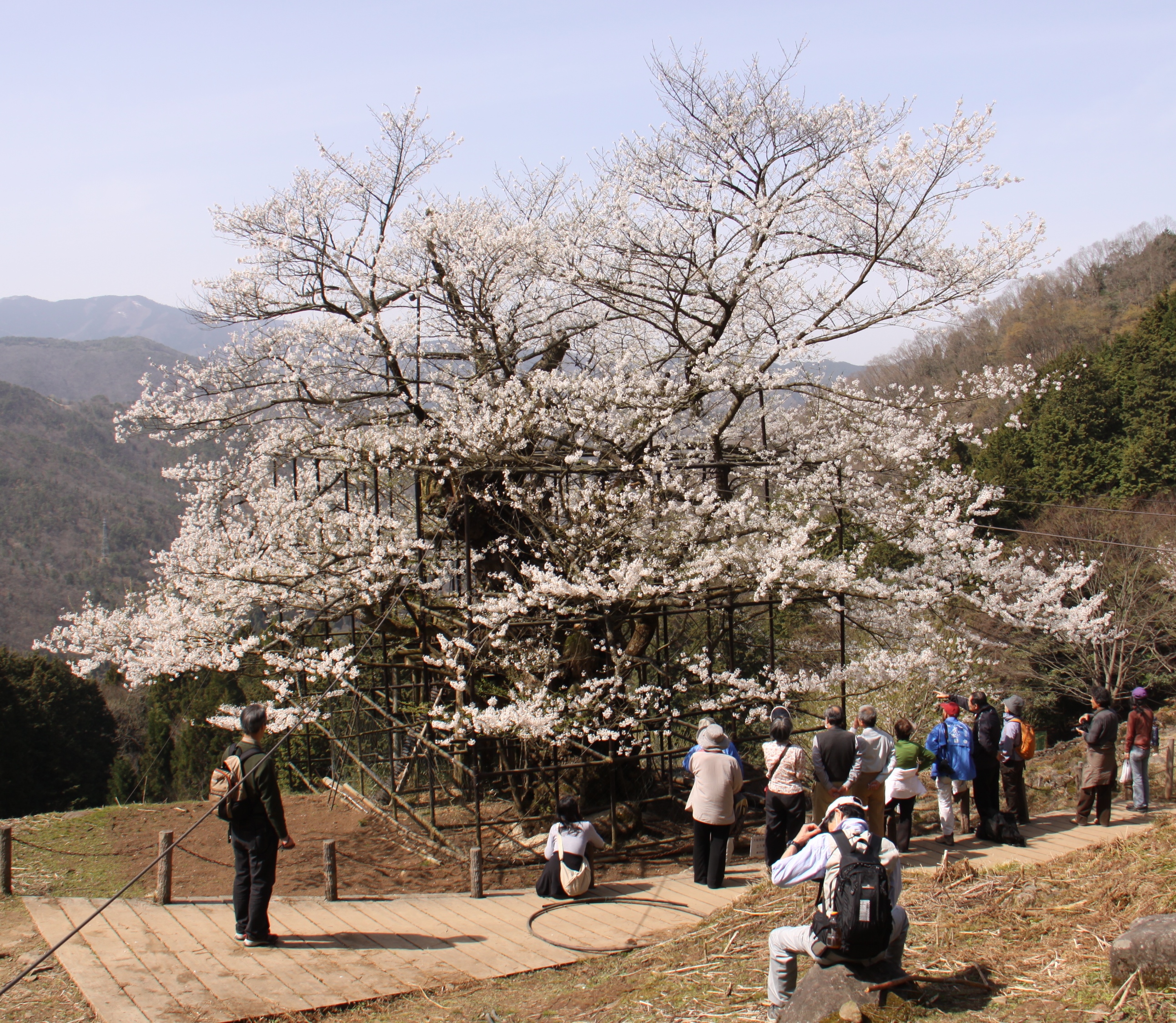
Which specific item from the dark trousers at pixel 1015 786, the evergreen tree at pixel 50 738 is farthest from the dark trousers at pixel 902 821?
the evergreen tree at pixel 50 738

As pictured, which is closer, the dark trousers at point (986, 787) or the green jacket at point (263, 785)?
the green jacket at point (263, 785)

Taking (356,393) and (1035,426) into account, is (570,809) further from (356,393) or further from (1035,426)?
(1035,426)

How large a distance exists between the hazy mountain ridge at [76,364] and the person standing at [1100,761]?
179924 millimetres

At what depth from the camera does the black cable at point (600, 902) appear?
5766 millimetres

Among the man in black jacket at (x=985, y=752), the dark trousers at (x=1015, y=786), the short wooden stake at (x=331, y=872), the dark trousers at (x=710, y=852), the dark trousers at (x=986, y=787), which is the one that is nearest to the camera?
the short wooden stake at (x=331, y=872)

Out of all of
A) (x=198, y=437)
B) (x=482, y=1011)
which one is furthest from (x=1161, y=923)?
(x=198, y=437)

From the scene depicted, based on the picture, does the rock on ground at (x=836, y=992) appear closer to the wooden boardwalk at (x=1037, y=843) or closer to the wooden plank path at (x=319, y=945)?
the wooden plank path at (x=319, y=945)

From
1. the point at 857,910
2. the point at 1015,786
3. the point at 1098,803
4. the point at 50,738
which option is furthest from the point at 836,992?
the point at 50,738

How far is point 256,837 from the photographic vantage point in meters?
5.34

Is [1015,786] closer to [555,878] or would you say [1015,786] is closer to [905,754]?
[905,754]

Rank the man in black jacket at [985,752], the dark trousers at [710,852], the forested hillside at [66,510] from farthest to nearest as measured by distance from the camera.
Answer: the forested hillside at [66,510] → the man in black jacket at [985,752] → the dark trousers at [710,852]

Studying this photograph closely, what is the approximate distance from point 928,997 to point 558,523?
754 cm

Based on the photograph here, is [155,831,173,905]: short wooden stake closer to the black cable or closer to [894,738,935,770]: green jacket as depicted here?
the black cable

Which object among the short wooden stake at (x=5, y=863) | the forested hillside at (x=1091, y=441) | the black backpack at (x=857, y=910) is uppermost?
the forested hillside at (x=1091, y=441)
